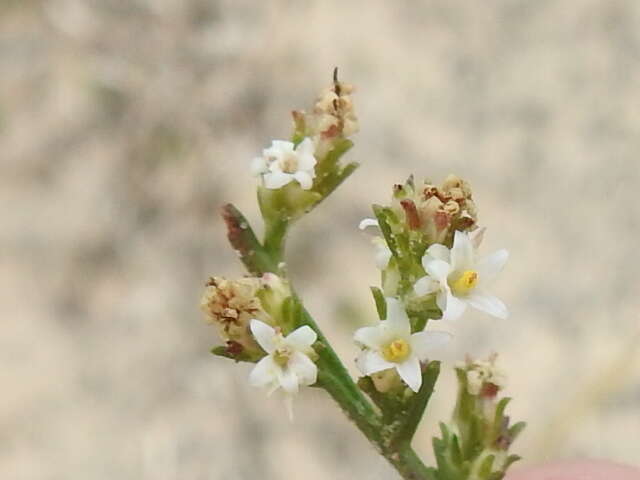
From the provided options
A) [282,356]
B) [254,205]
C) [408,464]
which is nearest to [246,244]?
[282,356]

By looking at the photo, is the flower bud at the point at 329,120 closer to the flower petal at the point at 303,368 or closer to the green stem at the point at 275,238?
the green stem at the point at 275,238

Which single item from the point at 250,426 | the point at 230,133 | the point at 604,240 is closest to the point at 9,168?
the point at 230,133

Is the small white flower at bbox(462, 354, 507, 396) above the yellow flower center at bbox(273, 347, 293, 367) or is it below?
above

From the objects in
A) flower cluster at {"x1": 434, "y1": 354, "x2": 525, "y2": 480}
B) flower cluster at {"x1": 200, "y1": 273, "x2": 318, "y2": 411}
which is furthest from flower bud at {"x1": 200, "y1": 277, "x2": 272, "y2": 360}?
flower cluster at {"x1": 434, "y1": 354, "x2": 525, "y2": 480}

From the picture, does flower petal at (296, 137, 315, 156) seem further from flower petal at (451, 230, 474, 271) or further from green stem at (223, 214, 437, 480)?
flower petal at (451, 230, 474, 271)

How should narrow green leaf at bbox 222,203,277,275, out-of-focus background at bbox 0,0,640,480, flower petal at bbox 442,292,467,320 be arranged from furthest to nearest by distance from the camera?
out-of-focus background at bbox 0,0,640,480 < narrow green leaf at bbox 222,203,277,275 < flower petal at bbox 442,292,467,320

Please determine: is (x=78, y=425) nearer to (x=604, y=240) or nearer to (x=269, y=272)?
(x=604, y=240)

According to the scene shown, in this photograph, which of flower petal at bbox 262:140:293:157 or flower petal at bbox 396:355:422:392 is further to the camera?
flower petal at bbox 262:140:293:157
